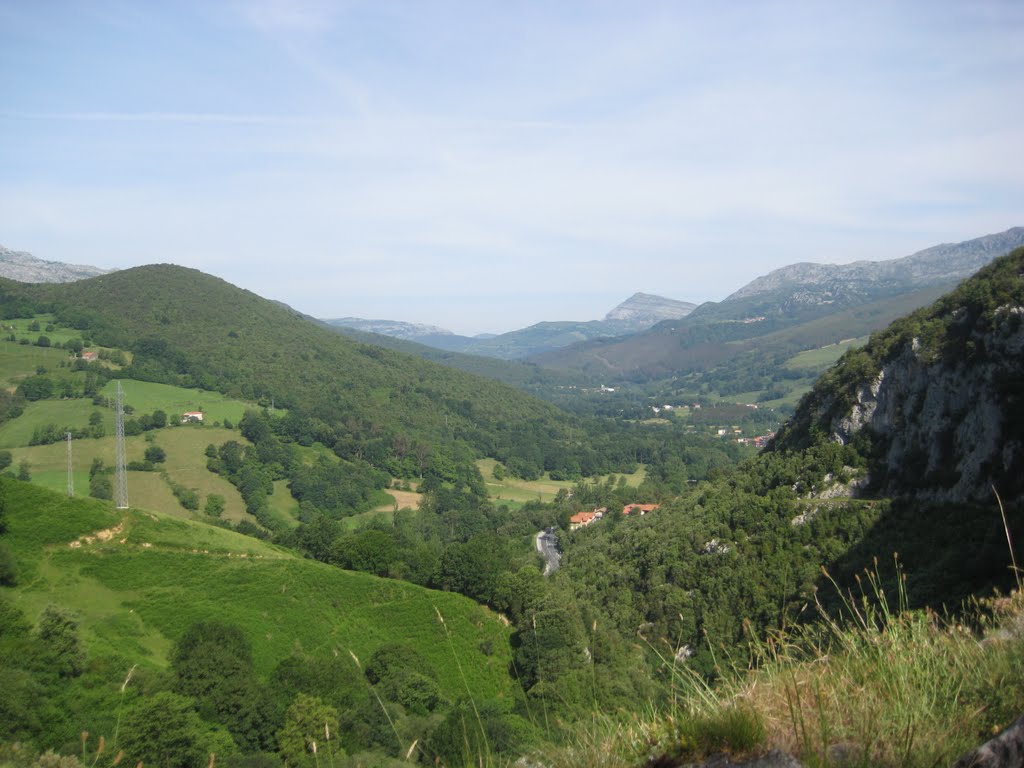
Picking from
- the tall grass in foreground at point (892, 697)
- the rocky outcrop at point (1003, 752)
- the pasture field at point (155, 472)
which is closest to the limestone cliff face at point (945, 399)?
the tall grass in foreground at point (892, 697)

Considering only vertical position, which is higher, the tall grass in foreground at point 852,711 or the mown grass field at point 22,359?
the mown grass field at point 22,359

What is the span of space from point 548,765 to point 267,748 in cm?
2353

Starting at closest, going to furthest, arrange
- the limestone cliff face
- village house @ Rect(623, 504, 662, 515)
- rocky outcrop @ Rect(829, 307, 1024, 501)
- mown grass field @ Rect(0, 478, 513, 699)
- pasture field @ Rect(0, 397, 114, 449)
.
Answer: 1. mown grass field @ Rect(0, 478, 513, 699)
2. rocky outcrop @ Rect(829, 307, 1024, 501)
3. the limestone cliff face
4. village house @ Rect(623, 504, 662, 515)
5. pasture field @ Rect(0, 397, 114, 449)

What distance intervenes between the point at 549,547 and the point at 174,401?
6626 cm

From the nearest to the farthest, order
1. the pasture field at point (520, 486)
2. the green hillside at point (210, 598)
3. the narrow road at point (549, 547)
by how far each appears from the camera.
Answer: the green hillside at point (210, 598), the narrow road at point (549, 547), the pasture field at point (520, 486)

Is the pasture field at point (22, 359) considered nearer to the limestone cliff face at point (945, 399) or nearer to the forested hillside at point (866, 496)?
the forested hillside at point (866, 496)

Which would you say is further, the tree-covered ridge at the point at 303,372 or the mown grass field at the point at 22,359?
the tree-covered ridge at the point at 303,372

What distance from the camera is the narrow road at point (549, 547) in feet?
207

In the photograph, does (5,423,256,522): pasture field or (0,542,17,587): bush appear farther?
(5,423,256,522): pasture field

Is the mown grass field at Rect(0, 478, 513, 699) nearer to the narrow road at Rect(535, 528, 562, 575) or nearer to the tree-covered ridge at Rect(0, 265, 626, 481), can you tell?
the narrow road at Rect(535, 528, 562, 575)

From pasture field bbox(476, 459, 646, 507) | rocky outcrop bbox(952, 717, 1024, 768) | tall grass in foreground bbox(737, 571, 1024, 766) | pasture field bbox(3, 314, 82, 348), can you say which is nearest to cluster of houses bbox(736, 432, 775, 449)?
pasture field bbox(476, 459, 646, 507)

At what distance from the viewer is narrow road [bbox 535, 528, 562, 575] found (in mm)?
63125

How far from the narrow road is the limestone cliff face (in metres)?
25.4

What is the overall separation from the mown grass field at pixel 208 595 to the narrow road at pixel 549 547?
2629 centimetres
